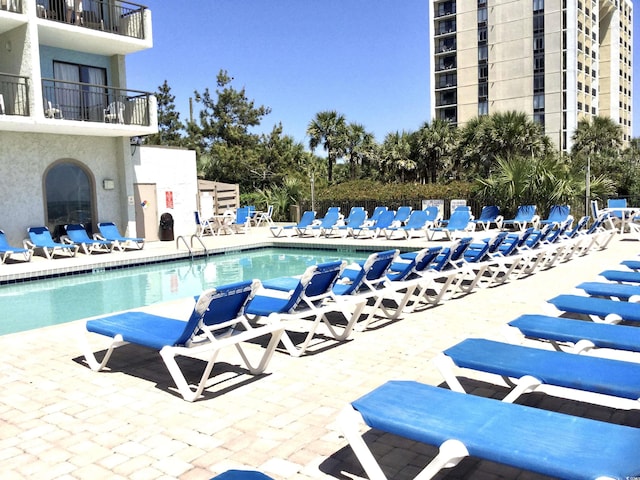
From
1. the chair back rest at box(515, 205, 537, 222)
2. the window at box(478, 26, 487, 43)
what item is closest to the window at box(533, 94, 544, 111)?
the window at box(478, 26, 487, 43)

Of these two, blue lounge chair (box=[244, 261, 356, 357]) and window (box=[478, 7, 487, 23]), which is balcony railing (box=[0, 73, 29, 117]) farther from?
window (box=[478, 7, 487, 23])

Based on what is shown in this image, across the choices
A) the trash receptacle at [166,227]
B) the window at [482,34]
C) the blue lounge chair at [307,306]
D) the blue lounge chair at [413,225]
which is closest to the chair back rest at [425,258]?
the blue lounge chair at [307,306]

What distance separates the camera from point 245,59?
4066 centimetres

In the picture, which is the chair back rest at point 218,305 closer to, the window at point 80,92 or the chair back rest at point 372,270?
the chair back rest at point 372,270

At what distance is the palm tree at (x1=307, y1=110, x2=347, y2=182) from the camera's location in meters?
38.1

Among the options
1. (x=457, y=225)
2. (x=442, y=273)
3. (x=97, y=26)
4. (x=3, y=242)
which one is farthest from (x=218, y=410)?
(x=97, y=26)

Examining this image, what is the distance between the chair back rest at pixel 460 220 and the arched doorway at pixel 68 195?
37.3 feet

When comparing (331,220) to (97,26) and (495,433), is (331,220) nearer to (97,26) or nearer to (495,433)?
(97,26)

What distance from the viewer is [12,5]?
15188 mm

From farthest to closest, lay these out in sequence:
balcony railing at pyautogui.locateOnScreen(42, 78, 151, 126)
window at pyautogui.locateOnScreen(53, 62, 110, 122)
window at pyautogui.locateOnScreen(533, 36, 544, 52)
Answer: window at pyautogui.locateOnScreen(533, 36, 544, 52)
window at pyautogui.locateOnScreen(53, 62, 110, 122)
balcony railing at pyautogui.locateOnScreen(42, 78, 151, 126)

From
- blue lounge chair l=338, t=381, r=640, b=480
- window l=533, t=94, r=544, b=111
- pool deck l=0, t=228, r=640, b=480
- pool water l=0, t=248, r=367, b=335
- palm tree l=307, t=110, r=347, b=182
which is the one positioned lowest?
pool water l=0, t=248, r=367, b=335

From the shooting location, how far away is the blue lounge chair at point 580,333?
162 inches

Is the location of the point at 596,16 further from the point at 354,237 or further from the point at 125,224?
the point at 125,224

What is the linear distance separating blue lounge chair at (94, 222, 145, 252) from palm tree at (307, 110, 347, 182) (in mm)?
22513
